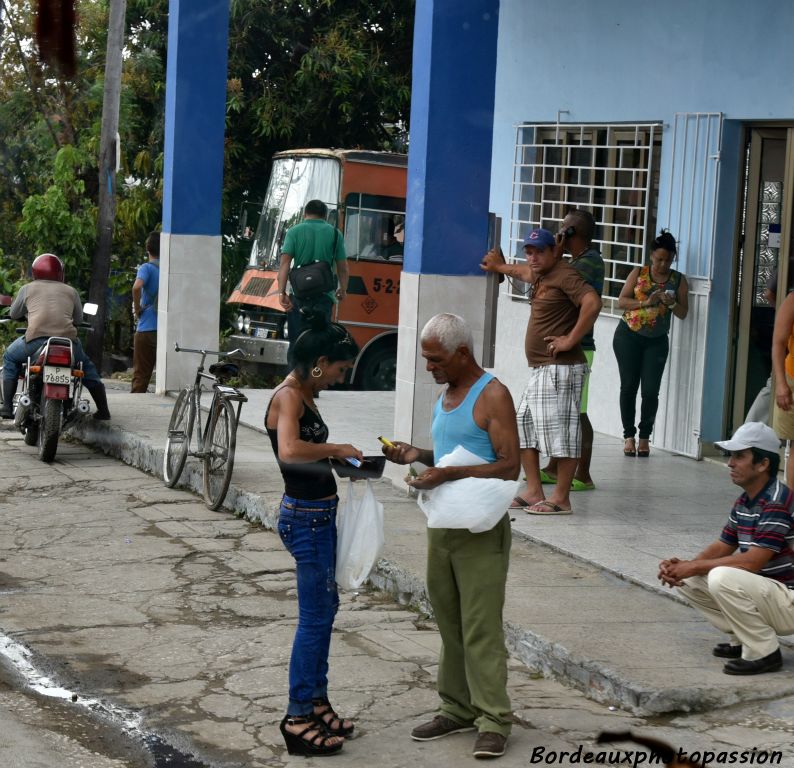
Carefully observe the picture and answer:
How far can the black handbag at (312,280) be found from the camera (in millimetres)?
11602

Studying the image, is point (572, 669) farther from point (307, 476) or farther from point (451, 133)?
point (451, 133)

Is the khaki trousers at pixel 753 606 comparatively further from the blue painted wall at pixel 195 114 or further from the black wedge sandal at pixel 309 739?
the blue painted wall at pixel 195 114

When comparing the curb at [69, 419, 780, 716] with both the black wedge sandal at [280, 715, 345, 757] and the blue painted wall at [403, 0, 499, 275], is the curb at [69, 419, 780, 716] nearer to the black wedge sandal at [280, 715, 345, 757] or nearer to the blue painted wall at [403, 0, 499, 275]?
the black wedge sandal at [280, 715, 345, 757]

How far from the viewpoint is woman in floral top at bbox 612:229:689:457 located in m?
9.56

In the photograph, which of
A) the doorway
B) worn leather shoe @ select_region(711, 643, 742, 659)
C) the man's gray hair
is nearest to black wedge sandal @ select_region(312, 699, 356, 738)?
the man's gray hair

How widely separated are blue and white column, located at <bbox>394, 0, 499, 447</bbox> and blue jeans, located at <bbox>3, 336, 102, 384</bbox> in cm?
335

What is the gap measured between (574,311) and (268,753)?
161 inches

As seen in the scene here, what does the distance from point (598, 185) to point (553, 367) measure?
13.1ft

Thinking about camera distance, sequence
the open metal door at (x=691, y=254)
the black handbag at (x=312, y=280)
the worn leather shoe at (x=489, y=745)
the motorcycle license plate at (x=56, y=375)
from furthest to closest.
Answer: the black handbag at (x=312, y=280) < the motorcycle license plate at (x=56, y=375) < the open metal door at (x=691, y=254) < the worn leather shoe at (x=489, y=745)

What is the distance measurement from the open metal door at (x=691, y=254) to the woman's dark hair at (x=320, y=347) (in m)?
5.84

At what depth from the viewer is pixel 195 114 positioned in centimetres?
1252

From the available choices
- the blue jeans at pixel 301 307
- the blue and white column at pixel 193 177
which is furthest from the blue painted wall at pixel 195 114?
the blue jeans at pixel 301 307

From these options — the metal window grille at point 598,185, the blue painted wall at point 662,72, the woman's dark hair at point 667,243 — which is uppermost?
the blue painted wall at point 662,72

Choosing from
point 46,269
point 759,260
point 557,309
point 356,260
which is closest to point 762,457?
point 557,309
